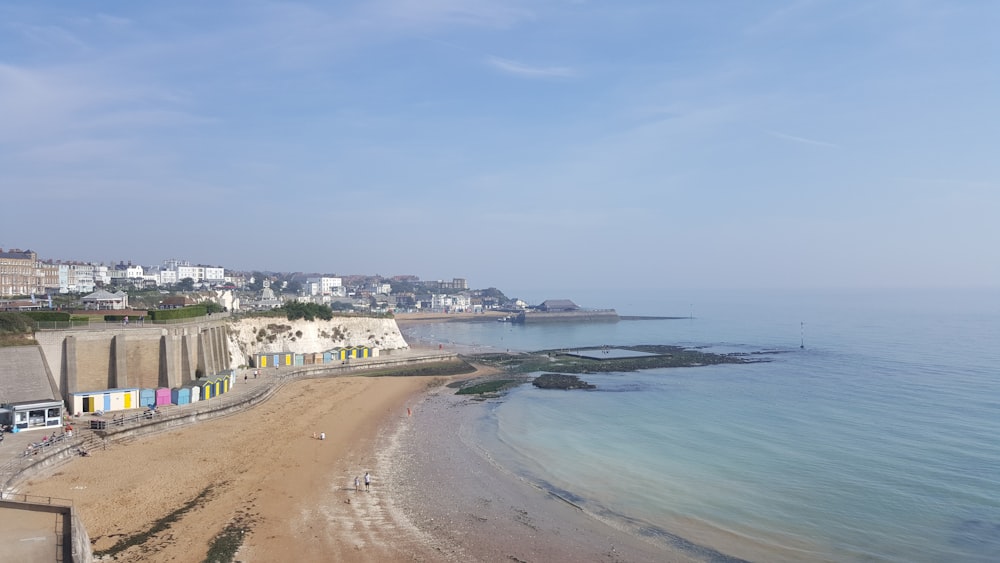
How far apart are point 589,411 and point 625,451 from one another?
8.75 metres

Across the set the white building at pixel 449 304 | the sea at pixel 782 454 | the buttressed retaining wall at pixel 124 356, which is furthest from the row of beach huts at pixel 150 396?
the white building at pixel 449 304

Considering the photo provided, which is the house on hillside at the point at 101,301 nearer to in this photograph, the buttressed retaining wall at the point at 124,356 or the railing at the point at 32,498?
the buttressed retaining wall at the point at 124,356

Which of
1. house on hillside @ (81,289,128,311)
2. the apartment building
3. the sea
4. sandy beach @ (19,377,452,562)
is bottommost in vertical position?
the sea

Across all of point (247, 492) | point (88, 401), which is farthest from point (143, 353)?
point (247, 492)

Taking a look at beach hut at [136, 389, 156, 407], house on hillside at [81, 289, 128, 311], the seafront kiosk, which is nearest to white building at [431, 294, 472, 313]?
house on hillside at [81, 289, 128, 311]

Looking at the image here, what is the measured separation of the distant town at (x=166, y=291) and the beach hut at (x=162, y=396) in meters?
11.4

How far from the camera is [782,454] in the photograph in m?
25.1

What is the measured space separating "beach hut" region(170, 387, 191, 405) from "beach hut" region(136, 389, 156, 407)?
85cm

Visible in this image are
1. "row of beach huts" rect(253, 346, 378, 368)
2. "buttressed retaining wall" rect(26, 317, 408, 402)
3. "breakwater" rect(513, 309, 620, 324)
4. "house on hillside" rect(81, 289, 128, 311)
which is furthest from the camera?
"breakwater" rect(513, 309, 620, 324)

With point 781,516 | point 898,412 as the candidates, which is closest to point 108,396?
point 781,516

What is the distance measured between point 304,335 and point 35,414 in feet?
88.0

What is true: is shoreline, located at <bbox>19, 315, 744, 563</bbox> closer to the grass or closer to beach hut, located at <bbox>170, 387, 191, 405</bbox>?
beach hut, located at <bbox>170, 387, 191, 405</bbox>

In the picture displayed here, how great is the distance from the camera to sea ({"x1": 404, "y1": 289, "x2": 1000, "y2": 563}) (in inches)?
676

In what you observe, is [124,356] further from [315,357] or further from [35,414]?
[315,357]
